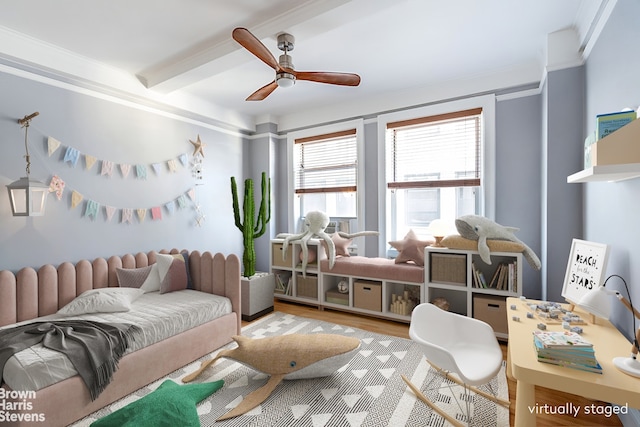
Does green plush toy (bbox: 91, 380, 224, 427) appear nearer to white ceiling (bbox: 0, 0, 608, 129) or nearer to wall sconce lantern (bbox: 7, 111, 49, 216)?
wall sconce lantern (bbox: 7, 111, 49, 216)

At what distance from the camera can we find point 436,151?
3523 millimetres

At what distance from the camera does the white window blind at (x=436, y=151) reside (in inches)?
130

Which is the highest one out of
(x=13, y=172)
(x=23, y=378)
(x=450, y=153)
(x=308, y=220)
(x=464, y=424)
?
(x=450, y=153)

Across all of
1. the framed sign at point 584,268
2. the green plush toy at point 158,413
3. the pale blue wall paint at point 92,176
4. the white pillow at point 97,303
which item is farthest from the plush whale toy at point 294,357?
the pale blue wall paint at point 92,176

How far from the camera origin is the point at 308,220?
3.71m

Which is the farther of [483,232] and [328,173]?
[328,173]

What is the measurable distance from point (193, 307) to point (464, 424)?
210 cm

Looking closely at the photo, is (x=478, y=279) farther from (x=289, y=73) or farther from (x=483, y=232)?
(x=289, y=73)

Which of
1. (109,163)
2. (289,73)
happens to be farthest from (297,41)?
(109,163)

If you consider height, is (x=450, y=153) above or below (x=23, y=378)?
above

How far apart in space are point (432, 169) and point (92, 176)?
11.9 ft

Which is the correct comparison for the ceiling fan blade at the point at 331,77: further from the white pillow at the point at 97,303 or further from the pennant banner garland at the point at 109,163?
the white pillow at the point at 97,303

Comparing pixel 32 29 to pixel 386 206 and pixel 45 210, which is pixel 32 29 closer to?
pixel 45 210

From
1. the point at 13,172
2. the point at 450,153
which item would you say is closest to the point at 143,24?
the point at 13,172
